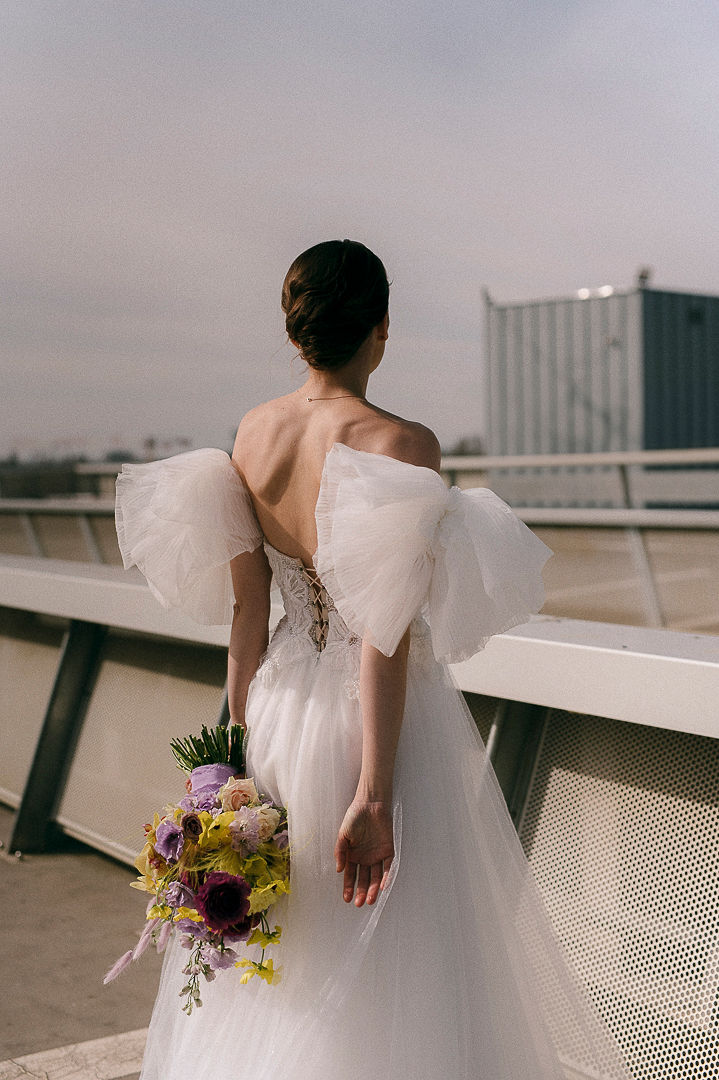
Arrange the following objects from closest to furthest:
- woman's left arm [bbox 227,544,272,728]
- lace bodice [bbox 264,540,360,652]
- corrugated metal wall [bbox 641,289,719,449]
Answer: lace bodice [bbox 264,540,360,652] < woman's left arm [bbox 227,544,272,728] < corrugated metal wall [bbox 641,289,719,449]

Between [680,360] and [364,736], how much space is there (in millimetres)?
16577

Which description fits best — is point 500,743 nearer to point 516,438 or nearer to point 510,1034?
point 510,1034

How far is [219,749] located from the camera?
1609mm

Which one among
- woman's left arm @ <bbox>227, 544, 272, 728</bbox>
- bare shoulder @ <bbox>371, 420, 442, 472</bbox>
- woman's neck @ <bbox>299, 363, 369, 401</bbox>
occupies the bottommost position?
woman's left arm @ <bbox>227, 544, 272, 728</bbox>

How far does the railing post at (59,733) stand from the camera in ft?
12.5

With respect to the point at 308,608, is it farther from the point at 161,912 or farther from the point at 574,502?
the point at 574,502

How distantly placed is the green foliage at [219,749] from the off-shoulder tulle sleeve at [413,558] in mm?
367

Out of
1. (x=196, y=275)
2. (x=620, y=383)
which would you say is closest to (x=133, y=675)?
(x=196, y=275)

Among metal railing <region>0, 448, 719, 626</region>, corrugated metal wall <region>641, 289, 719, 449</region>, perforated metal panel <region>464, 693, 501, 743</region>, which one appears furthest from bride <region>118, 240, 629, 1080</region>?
corrugated metal wall <region>641, 289, 719, 449</region>

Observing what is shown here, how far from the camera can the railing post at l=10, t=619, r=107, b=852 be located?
3.82 meters

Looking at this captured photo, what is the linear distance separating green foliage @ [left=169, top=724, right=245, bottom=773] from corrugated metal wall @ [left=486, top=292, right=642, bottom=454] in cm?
1565

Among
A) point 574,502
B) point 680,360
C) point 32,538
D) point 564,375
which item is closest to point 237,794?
point 32,538

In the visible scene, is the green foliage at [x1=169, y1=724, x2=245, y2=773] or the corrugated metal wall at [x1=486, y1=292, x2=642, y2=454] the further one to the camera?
the corrugated metal wall at [x1=486, y1=292, x2=642, y2=454]

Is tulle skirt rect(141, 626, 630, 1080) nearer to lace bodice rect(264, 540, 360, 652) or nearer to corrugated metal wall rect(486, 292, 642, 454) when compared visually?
lace bodice rect(264, 540, 360, 652)
